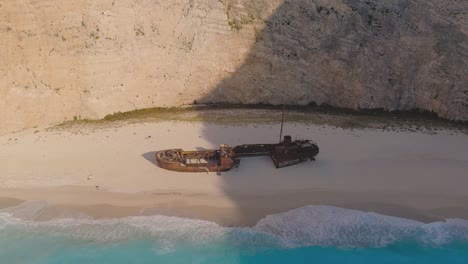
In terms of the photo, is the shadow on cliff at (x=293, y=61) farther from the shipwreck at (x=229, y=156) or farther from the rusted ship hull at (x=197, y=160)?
the rusted ship hull at (x=197, y=160)

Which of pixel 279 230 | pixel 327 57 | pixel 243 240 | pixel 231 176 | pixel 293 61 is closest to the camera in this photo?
pixel 243 240

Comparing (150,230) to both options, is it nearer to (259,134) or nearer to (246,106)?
(259,134)

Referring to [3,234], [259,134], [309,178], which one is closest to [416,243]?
[309,178]

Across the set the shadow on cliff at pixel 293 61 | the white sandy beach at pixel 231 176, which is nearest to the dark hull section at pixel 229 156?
the white sandy beach at pixel 231 176

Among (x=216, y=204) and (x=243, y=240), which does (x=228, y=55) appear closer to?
(x=216, y=204)

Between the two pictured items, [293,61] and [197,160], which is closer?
[197,160]

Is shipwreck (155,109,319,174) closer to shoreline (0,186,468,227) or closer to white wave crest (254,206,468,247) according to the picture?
shoreline (0,186,468,227)

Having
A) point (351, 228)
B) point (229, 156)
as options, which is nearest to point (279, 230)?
point (351, 228)
